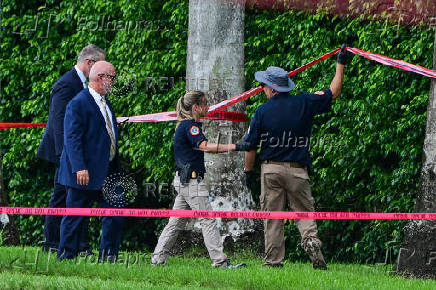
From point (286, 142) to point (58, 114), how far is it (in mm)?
2478

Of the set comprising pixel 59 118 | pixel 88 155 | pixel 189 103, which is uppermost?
pixel 189 103

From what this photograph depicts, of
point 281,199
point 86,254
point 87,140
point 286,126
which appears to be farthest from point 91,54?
point 281,199

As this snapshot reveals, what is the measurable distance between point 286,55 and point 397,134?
2087mm

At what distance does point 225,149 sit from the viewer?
781cm

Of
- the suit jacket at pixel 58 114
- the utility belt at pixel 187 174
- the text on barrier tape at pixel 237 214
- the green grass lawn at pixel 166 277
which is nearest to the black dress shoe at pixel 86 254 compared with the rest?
the green grass lawn at pixel 166 277

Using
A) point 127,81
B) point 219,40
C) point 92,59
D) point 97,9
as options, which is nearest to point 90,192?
point 92,59

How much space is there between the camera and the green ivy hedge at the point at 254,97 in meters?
10.3

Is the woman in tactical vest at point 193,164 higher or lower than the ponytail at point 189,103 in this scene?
lower

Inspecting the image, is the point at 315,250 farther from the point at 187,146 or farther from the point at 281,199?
the point at 187,146

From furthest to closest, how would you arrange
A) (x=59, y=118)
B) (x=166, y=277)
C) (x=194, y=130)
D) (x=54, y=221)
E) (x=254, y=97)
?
(x=254, y=97), (x=54, y=221), (x=59, y=118), (x=194, y=130), (x=166, y=277)

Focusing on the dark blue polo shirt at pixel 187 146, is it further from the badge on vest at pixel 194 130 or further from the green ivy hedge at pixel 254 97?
Answer: the green ivy hedge at pixel 254 97

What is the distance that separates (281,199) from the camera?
809 cm

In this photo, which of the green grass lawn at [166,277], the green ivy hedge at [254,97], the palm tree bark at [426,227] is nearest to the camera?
the green grass lawn at [166,277]

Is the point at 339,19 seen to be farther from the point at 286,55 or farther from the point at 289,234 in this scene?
the point at 289,234
